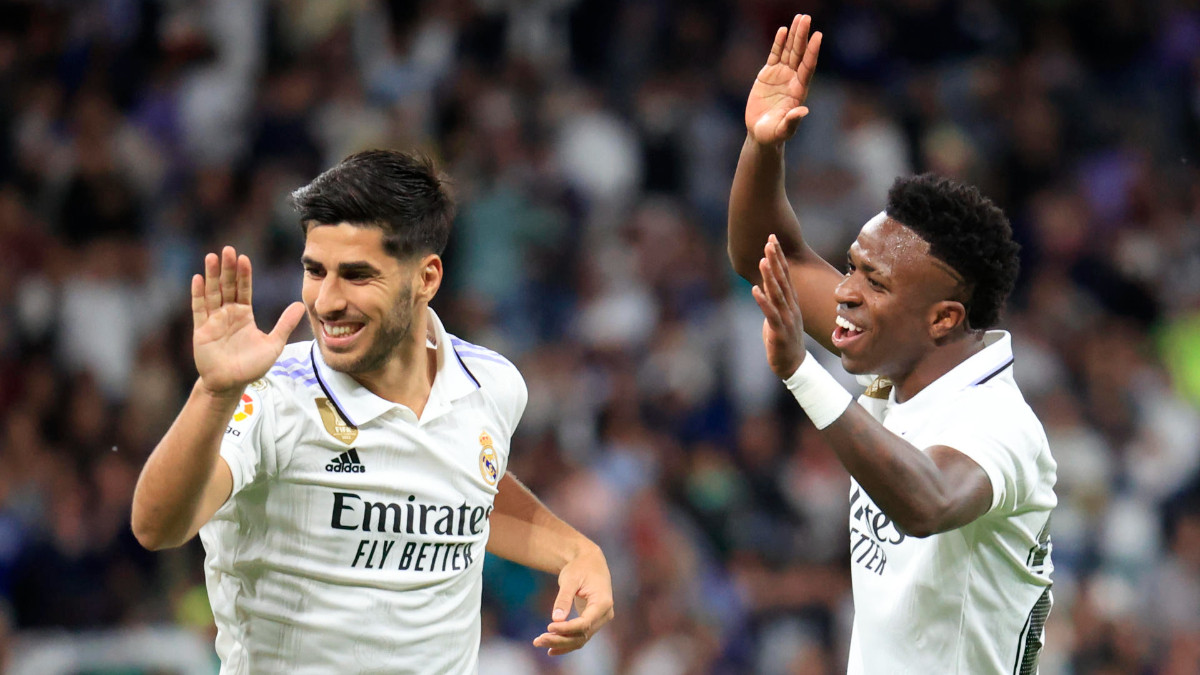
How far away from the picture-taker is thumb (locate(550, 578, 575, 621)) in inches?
162

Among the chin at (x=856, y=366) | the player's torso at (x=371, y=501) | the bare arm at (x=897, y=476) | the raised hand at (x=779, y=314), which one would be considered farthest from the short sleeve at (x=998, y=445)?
the player's torso at (x=371, y=501)

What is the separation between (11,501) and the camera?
8.55m

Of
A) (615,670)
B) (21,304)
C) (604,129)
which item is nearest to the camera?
(615,670)

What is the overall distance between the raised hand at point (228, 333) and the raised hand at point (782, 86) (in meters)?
1.80

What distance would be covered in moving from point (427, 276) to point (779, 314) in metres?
1.08

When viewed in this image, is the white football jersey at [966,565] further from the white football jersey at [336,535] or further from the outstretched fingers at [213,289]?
the outstretched fingers at [213,289]

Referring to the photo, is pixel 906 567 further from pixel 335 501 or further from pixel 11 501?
pixel 11 501

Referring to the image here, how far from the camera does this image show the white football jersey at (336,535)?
386 centimetres

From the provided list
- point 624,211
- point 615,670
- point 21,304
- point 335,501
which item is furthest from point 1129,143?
point 335,501

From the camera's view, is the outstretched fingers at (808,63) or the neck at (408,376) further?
the outstretched fingers at (808,63)

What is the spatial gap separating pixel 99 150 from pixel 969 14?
7256mm

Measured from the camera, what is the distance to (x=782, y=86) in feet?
15.1

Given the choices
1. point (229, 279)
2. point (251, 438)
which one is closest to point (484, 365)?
point (251, 438)

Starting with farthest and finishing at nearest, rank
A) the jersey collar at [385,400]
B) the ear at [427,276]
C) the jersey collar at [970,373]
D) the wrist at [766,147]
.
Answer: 1. the wrist at [766,147]
2. the jersey collar at [970,373]
3. the ear at [427,276]
4. the jersey collar at [385,400]
